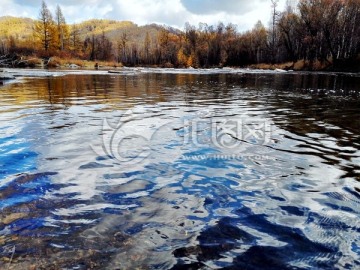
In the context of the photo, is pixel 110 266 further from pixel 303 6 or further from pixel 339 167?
pixel 303 6

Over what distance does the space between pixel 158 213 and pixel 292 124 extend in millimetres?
5953

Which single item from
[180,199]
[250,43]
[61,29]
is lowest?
[180,199]

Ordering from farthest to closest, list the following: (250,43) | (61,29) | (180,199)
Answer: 1. (61,29)
2. (250,43)
3. (180,199)

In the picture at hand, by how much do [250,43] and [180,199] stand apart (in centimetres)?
8676

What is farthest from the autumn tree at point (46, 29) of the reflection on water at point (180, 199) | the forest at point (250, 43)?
the reflection on water at point (180, 199)

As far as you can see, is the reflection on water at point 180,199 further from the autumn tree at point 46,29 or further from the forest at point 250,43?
the autumn tree at point 46,29

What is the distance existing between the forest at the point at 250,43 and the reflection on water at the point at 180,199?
171ft

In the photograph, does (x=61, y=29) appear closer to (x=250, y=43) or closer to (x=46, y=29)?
(x=46, y=29)

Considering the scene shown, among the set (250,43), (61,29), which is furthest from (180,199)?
(61,29)

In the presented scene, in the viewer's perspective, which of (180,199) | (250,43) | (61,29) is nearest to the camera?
(180,199)

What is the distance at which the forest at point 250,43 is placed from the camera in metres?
53.2

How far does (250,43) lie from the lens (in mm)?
84062

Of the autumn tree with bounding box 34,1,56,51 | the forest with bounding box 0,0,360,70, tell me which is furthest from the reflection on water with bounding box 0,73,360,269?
the autumn tree with bounding box 34,1,56,51

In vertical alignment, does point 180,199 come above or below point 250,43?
below
